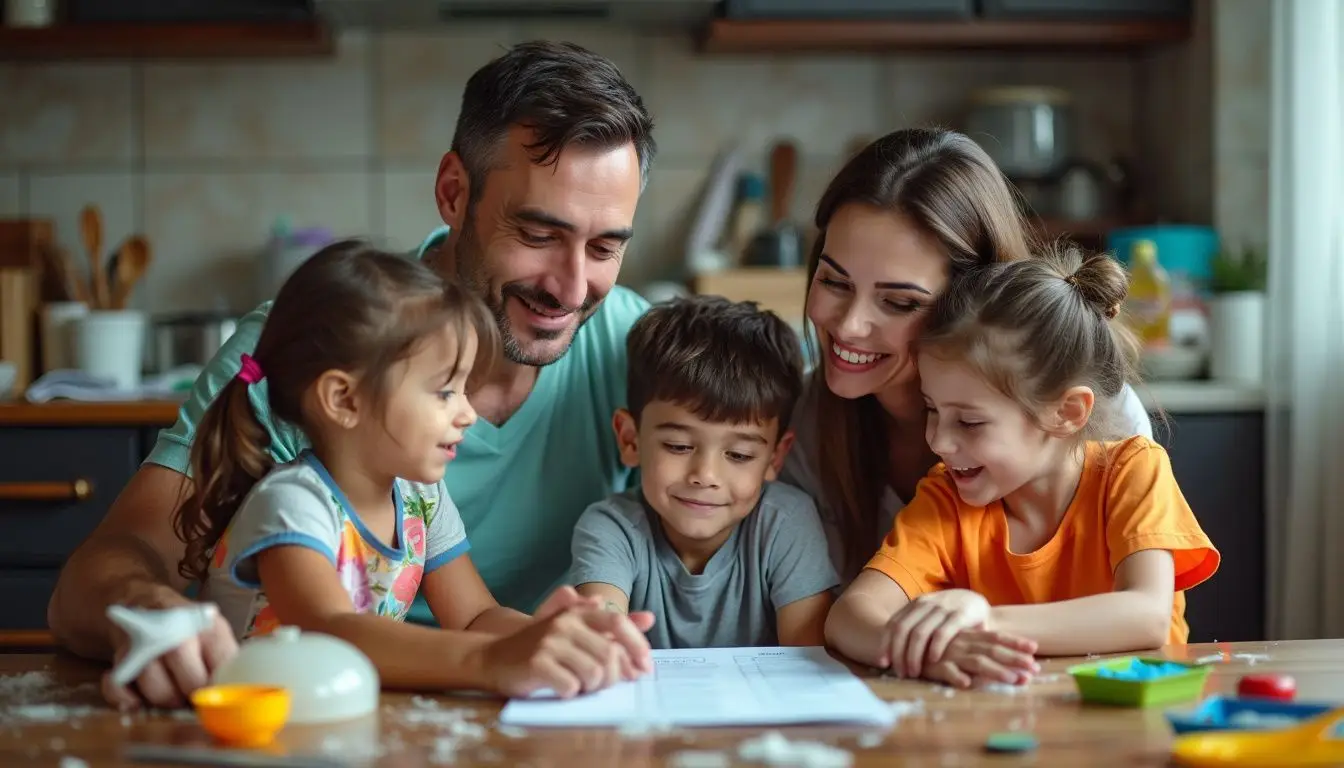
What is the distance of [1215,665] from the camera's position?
3.95 feet

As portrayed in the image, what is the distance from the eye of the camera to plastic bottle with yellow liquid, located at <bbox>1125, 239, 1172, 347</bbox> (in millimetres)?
2893

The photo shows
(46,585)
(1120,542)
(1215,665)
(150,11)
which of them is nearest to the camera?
(1215,665)

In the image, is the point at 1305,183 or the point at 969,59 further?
the point at 969,59

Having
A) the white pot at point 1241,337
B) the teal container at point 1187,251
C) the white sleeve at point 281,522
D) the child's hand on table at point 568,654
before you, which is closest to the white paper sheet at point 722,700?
the child's hand on table at point 568,654

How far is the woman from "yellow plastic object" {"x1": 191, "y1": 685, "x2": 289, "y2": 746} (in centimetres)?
81

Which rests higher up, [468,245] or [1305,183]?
[1305,183]

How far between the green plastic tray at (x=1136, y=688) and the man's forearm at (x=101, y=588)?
76 cm

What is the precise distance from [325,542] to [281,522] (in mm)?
40

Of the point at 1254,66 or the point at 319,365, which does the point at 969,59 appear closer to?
the point at 1254,66

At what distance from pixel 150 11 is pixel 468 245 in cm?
163

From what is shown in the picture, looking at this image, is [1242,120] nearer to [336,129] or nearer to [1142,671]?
[336,129]

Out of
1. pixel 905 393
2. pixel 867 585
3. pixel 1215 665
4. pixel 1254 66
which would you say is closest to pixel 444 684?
pixel 867 585

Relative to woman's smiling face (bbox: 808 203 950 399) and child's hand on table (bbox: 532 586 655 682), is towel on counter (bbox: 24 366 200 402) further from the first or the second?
child's hand on table (bbox: 532 586 655 682)

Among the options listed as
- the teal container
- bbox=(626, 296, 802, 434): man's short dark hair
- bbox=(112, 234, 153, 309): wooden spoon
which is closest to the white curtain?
the teal container
